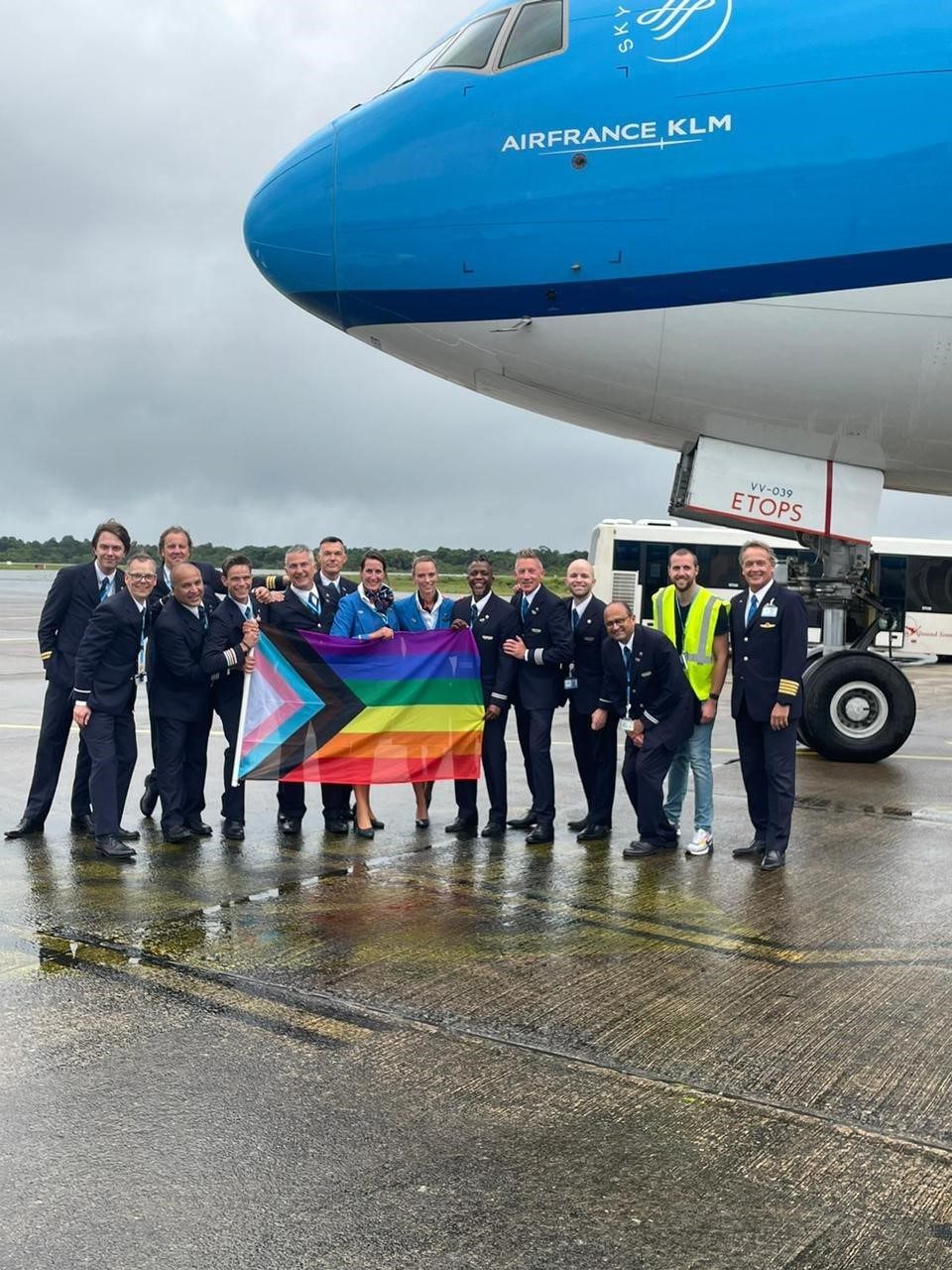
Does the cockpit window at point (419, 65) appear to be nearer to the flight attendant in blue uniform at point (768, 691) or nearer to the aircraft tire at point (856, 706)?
the flight attendant in blue uniform at point (768, 691)

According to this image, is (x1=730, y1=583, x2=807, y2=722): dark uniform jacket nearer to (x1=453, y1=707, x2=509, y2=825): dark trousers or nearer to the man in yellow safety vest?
the man in yellow safety vest

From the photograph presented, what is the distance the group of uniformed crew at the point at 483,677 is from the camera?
7434 mm

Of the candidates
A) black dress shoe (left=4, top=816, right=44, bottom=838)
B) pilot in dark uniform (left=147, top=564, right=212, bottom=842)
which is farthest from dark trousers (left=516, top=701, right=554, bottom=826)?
black dress shoe (left=4, top=816, right=44, bottom=838)

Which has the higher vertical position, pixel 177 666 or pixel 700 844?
pixel 177 666

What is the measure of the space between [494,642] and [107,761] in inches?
103

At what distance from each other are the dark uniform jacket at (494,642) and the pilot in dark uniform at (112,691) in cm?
215

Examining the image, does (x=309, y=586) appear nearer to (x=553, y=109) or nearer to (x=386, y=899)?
(x=386, y=899)

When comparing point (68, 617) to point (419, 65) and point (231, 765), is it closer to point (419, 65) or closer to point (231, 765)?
point (231, 765)

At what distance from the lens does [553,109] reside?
8531 mm

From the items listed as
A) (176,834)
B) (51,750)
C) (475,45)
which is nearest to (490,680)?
(176,834)

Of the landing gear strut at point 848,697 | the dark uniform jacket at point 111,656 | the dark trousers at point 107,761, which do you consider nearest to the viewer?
the dark trousers at point 107,761

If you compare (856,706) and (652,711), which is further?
(856,706)

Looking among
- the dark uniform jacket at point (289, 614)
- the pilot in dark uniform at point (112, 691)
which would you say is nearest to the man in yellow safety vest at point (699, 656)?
the dark uniform jacket at point (289, 614)

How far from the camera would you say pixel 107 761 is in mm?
7348
